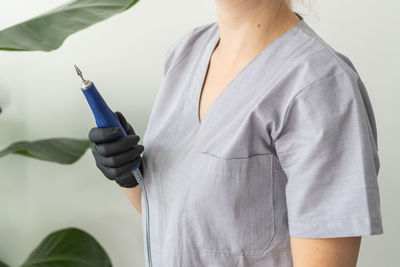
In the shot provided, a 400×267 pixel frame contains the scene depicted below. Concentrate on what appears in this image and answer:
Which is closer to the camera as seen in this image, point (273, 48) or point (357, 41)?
point (273, 48)

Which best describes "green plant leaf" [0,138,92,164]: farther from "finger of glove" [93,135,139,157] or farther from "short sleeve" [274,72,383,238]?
"short sleeve" [274,72,383,238]

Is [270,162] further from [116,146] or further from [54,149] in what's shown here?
[54,149]

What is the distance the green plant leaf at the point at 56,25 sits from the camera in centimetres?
65

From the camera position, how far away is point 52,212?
1.20 metres

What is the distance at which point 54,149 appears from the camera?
1.00 meters

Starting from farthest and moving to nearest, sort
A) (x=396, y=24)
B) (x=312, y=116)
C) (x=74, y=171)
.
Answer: (x=74, y=171)
(x=396, y=24)
(x=312, y=116)

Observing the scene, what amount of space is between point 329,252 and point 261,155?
148 millimetres

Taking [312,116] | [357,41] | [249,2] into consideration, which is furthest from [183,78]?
[357,41]

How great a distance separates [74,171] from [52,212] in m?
0.13

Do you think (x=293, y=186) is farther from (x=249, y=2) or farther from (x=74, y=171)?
(x=74, y=171)

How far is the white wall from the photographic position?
3.36 ft

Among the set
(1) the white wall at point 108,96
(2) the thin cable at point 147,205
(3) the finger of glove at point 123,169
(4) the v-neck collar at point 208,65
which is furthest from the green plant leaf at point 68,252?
(4) the v-neck collar at point 208,65

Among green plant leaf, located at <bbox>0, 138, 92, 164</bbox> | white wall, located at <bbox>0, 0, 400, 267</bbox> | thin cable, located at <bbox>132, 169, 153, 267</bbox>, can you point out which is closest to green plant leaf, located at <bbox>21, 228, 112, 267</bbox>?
white wall, located at <bbox>0, 0, 400, 267</bbox>

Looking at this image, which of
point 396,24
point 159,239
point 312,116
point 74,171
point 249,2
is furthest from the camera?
point 74,171
